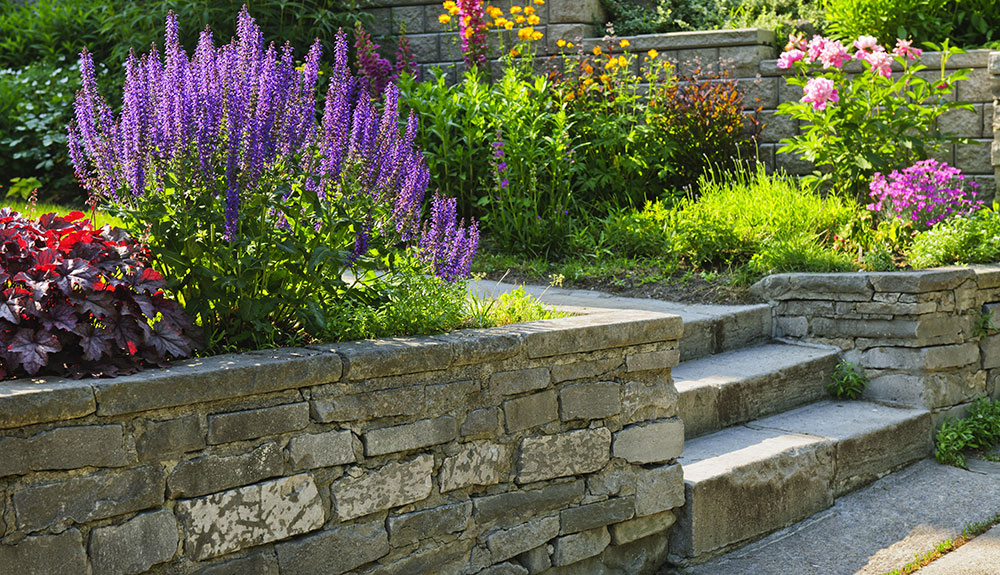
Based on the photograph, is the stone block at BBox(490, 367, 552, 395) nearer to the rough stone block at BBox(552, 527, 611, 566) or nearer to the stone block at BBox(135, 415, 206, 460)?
the rough stone block at BBox(552, 527, 611, 566)

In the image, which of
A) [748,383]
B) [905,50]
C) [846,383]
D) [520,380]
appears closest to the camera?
[520,380]

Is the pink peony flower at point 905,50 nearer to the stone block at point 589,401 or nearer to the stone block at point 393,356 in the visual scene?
the stone block at point 589,401

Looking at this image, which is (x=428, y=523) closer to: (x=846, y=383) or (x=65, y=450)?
(x=65, y=450)

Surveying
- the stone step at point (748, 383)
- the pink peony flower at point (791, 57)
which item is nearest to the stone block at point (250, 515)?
the stone step at point (748, 383)

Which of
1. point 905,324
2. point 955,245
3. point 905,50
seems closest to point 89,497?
point 905,324

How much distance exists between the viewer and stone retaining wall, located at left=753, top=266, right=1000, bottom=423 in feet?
15.1

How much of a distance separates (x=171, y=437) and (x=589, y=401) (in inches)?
52.9

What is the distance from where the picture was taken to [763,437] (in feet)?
12.8

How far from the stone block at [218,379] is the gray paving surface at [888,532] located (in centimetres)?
161

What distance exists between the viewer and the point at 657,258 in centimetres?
566

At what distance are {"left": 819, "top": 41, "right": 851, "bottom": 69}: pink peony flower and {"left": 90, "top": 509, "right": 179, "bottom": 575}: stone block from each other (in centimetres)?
488

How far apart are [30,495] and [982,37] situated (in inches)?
264

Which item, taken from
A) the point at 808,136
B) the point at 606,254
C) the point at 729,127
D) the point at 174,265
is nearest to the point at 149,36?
the point at 606,254

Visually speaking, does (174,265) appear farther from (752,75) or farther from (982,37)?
(982,37)
